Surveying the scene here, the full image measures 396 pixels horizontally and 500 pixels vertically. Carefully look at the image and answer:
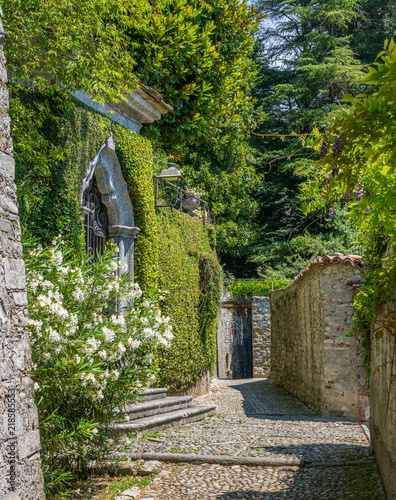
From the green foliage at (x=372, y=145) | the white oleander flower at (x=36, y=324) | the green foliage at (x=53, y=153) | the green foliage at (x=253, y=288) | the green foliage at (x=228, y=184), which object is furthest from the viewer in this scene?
the green foliage at (x=228, y=184)

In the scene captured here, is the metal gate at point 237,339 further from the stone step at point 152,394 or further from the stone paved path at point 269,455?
the stone step at point 152,394

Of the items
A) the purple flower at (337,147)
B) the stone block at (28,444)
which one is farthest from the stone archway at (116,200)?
the purple flower at (337,147)

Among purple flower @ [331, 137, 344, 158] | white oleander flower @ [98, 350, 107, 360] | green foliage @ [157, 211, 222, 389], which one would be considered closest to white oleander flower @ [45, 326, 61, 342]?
white oleander flower @ [98, 350, 107, 360]

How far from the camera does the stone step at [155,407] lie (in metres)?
6.69

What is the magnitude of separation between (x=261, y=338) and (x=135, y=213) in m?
9.99

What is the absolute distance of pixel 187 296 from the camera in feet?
34.5

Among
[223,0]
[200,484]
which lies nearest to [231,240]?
[223,0]

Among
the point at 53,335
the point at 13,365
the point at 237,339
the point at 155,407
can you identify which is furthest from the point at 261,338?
the point at 13,365

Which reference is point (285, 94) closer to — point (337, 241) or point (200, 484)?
point (337, 241)

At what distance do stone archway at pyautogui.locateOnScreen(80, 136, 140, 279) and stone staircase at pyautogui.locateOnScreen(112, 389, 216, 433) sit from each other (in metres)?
1.95

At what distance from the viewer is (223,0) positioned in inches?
418

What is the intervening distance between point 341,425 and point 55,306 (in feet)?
17.1

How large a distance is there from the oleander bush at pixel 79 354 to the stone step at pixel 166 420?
3.96 ft

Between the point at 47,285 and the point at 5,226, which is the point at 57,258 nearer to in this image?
the point at 47,285
